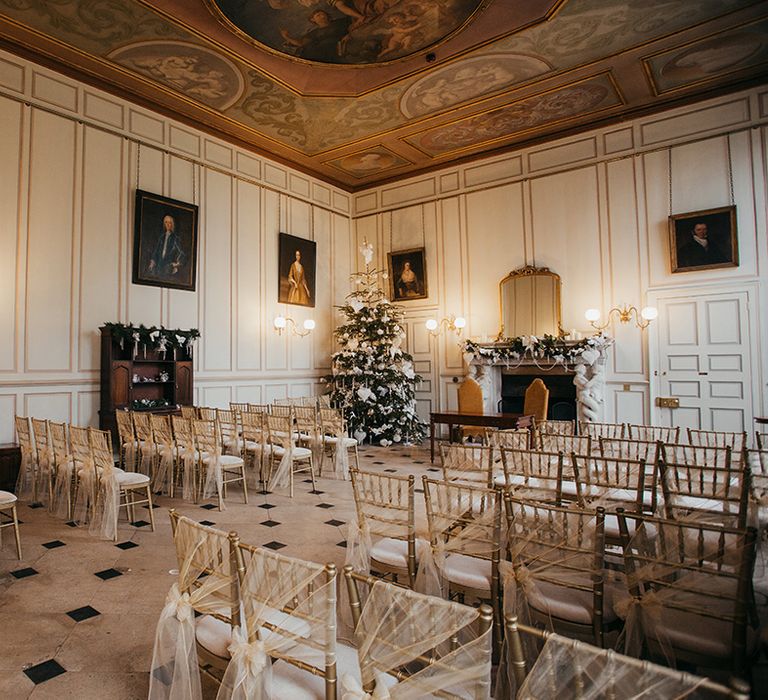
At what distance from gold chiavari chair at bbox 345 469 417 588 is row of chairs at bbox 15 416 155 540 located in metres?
2.36

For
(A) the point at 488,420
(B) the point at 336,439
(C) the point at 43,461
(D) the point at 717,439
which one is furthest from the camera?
(A) the point at 488,420

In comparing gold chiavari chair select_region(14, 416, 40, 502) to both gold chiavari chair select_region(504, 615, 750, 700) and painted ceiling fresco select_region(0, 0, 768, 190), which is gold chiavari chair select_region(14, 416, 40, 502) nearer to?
painted ceiling fresco select_region(0, 0, 768, 190)

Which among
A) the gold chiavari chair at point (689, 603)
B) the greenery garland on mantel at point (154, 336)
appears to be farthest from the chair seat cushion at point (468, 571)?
the greenery garland on mantel at point (154, 336)

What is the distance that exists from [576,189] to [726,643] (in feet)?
28.1

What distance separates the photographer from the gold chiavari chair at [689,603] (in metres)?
1.77

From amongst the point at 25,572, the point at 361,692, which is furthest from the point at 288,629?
the point at 25,572

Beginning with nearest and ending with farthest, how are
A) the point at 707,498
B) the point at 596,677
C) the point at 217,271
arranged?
the point at 596,677 < the point at 707,498 < the point at 217,271

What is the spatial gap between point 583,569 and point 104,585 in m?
3.02

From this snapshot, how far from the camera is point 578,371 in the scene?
8508 mm

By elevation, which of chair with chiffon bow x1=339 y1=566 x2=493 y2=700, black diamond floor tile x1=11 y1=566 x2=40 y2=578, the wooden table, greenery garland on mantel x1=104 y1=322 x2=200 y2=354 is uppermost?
greenery garland on mantel x1=104 y1=322 x2=200 y2=354

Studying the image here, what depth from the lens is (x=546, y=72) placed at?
24.2 ft

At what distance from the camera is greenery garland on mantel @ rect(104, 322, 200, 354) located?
22.8ft

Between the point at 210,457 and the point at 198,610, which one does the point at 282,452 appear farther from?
the point at 198,610

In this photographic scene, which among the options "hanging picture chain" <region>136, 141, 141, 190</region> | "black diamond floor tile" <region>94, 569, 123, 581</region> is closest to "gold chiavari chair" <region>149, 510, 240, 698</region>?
"black diamond floor tile" <region>94, 569, 123, 581</region>
